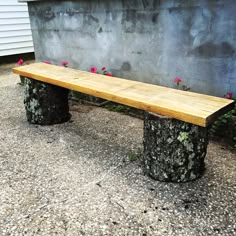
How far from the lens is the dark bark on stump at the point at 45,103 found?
3.13 metres

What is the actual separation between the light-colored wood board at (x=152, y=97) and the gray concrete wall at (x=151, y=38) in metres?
0.83

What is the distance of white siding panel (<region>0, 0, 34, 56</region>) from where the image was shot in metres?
6.48

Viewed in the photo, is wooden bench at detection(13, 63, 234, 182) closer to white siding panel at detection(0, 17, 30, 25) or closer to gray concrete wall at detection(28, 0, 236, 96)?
gray concrete wall at detection(28, 0, 236, 96)

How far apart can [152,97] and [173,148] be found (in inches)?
16.2

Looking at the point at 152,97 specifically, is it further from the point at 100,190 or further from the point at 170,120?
the point at 100,190

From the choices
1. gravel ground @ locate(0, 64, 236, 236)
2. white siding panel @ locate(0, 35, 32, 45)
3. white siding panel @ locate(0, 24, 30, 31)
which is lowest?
gravel ground @ locate(0, 64, 236, 236)

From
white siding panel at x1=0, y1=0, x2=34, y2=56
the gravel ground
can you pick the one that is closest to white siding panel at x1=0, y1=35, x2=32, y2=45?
white siding panel at x1=0, y1=0, x2=34, y2=56

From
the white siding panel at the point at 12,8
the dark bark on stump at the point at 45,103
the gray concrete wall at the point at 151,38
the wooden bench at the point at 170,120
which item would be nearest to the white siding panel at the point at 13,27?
the white siding panel at the point at 12,8

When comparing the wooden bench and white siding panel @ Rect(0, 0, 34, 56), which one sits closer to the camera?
the wooden bench

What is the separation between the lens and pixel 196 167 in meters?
2.11

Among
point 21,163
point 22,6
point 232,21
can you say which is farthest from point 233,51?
point 22,6

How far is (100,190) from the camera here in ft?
6.91

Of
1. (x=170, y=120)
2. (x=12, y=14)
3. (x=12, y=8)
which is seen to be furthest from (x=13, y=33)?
(x=170, y=120)

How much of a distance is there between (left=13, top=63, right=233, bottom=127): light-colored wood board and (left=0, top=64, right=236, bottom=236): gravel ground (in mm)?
614
